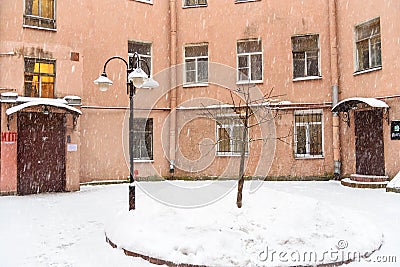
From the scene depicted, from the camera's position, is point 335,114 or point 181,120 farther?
point 181,120

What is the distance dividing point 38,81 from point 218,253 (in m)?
10.7

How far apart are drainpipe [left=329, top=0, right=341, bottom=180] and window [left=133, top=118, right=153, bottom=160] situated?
7717 millimetres

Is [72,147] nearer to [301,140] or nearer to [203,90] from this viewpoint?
[203,90]

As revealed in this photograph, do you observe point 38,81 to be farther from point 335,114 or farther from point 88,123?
point 335,114

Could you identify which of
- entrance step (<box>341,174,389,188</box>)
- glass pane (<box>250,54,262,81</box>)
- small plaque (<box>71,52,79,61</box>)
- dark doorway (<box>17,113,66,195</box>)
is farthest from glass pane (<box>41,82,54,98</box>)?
entrance step (<box>341,174,389,188</box>)

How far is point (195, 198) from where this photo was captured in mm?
11086

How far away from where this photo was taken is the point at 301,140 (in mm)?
15734

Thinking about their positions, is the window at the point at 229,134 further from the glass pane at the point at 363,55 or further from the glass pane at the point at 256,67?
the glass pane at the point at 363,55

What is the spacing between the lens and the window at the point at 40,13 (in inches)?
542

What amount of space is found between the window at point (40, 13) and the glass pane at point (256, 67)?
322 inches

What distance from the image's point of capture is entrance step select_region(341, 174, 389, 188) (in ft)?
43.1

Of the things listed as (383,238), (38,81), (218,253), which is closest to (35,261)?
(218,253)

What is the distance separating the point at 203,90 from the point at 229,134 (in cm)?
226

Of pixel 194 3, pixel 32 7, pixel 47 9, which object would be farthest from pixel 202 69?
pixel 32 7
